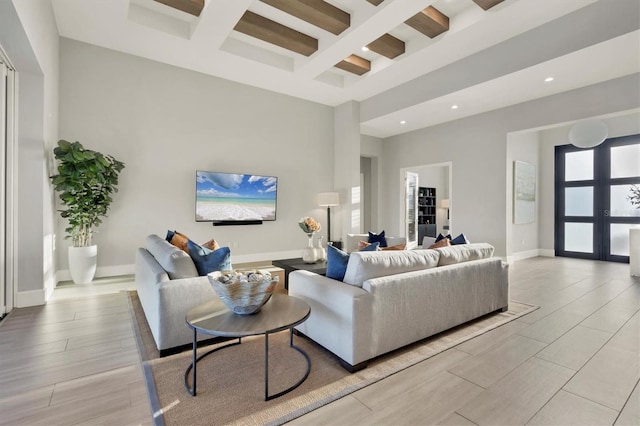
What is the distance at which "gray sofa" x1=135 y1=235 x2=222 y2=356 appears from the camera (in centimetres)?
223

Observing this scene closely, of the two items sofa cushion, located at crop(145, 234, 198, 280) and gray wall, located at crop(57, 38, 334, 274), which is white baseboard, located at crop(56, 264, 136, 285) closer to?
gray wall, located at crop(57, 38, 334, 274)

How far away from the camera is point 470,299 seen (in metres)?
2.80

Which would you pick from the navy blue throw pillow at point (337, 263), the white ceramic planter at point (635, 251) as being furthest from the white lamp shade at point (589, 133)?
the navy blue throw pillow at point (337, 263)

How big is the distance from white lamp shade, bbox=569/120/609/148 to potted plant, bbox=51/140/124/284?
7085 millimetres

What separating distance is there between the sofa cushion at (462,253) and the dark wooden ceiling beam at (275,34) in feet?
11.9

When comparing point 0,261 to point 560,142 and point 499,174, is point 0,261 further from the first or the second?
point 560,142

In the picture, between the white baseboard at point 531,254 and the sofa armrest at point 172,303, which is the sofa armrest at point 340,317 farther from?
the white baseboard at point 531,254

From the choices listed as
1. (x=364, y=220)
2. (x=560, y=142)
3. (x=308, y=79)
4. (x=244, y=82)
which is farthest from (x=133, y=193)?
(x=560, y=142)

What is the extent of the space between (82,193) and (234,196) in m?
2.26

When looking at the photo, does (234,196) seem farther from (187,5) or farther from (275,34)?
(187,5)

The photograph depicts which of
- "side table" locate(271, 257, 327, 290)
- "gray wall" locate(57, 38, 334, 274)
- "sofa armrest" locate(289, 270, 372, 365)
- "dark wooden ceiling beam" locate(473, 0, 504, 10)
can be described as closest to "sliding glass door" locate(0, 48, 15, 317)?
"gray wall" locate(57, 38, 334, 274)

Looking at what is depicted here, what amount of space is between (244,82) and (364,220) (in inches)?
188

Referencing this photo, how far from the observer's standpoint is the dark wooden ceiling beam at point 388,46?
4508 mm

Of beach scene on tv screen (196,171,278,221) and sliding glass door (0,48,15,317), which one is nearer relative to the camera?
sliding glass door (0,48,15,317)
